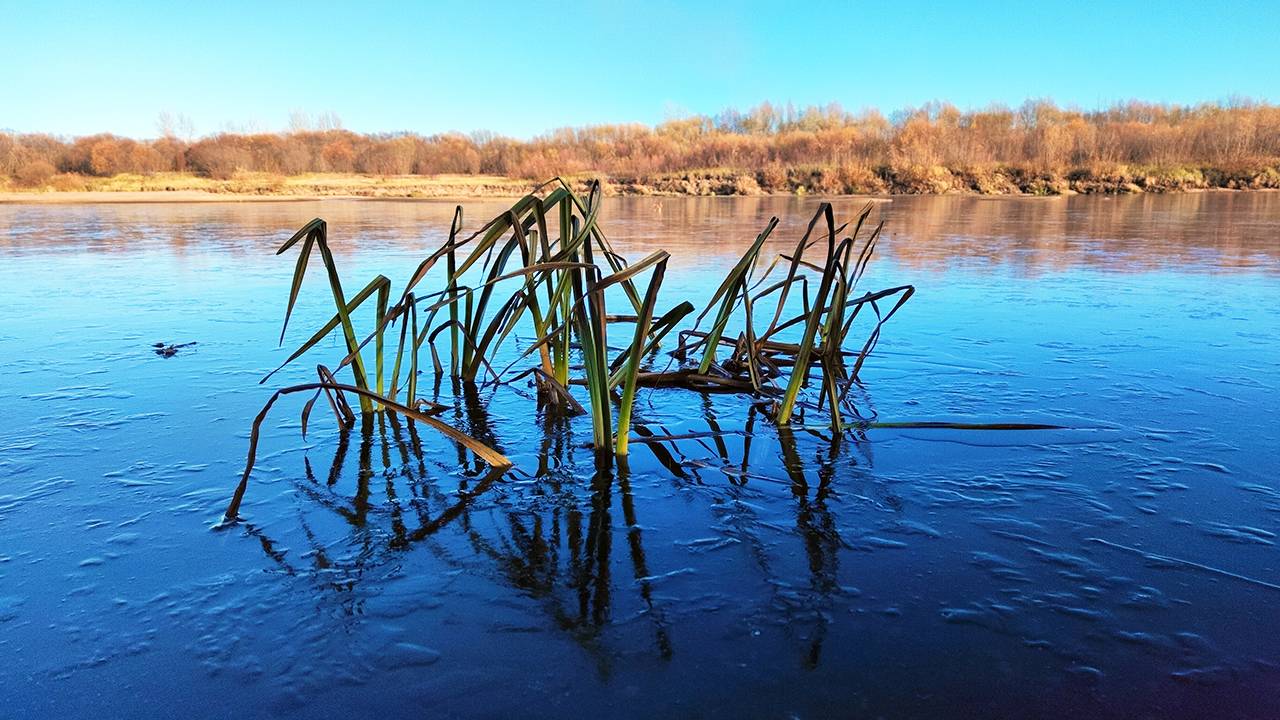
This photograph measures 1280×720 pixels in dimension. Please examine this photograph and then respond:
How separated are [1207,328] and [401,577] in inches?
194

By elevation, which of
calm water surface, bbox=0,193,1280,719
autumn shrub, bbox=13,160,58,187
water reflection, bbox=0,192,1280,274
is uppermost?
autumn shrub, bbox=13,160,58,187

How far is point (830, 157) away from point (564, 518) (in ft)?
133

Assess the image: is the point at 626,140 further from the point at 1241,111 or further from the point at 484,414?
the point at 484,414

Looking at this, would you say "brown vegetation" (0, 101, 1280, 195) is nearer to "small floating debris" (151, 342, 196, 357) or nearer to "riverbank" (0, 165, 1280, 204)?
"riverbank" (0, 165, 1280, 204)

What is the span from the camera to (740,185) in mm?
34875

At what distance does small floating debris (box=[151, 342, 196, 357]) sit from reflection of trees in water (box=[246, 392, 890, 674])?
1.93 m

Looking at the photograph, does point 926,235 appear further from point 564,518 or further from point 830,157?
point 830,157

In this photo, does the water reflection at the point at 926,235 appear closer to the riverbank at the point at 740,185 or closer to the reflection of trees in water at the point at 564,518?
the reflection of trees in water at the point at 564,518

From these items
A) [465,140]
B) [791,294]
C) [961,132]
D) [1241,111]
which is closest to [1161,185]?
[961,132]

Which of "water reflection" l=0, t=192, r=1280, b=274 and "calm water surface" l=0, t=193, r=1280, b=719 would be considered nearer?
"calm water surface" l=0, t=193, r=1280, b=719

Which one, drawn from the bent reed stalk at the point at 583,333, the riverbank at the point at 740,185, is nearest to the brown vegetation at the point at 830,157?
the riverbank at the point at 740,185

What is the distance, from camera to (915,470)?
8.48ft

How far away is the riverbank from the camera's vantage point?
31.3 metres

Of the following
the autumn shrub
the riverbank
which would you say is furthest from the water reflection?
the autumn shrub
